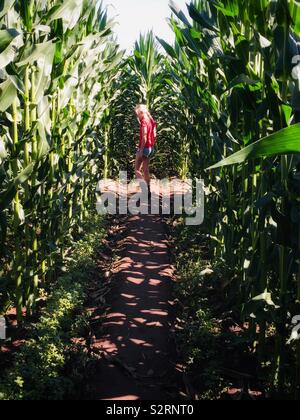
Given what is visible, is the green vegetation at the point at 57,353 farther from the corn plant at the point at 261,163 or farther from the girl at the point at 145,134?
the girl at the point at 145,134

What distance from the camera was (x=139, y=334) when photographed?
10.9ft

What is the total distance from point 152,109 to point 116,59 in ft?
15.7

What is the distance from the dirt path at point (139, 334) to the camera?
2.73 metres

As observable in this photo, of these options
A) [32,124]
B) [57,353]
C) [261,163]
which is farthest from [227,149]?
[57,353]

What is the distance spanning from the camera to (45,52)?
2.61 m

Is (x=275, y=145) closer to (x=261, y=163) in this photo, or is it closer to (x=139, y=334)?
(x=261, y=163)

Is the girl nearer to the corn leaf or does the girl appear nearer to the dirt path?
the dirt path

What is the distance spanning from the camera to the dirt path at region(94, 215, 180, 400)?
2.73m

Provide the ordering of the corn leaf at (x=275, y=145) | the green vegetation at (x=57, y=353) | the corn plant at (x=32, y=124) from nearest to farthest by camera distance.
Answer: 1. the corn leaf at (x=275, y=145)
2. the green vegetation at (x=57, y=353)
3. the corn plant at (x=32, y=124)

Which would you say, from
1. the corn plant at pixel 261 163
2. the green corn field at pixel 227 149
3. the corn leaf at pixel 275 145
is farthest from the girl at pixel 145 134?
the corn leaf at pixel 275 145

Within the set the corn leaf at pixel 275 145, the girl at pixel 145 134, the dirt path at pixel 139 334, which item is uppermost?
the girl at pixel 145 134

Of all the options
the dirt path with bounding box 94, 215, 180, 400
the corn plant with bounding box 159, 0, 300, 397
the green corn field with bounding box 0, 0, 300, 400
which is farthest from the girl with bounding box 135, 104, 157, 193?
the corn plant with bounding box 159, 0, 300, 397
